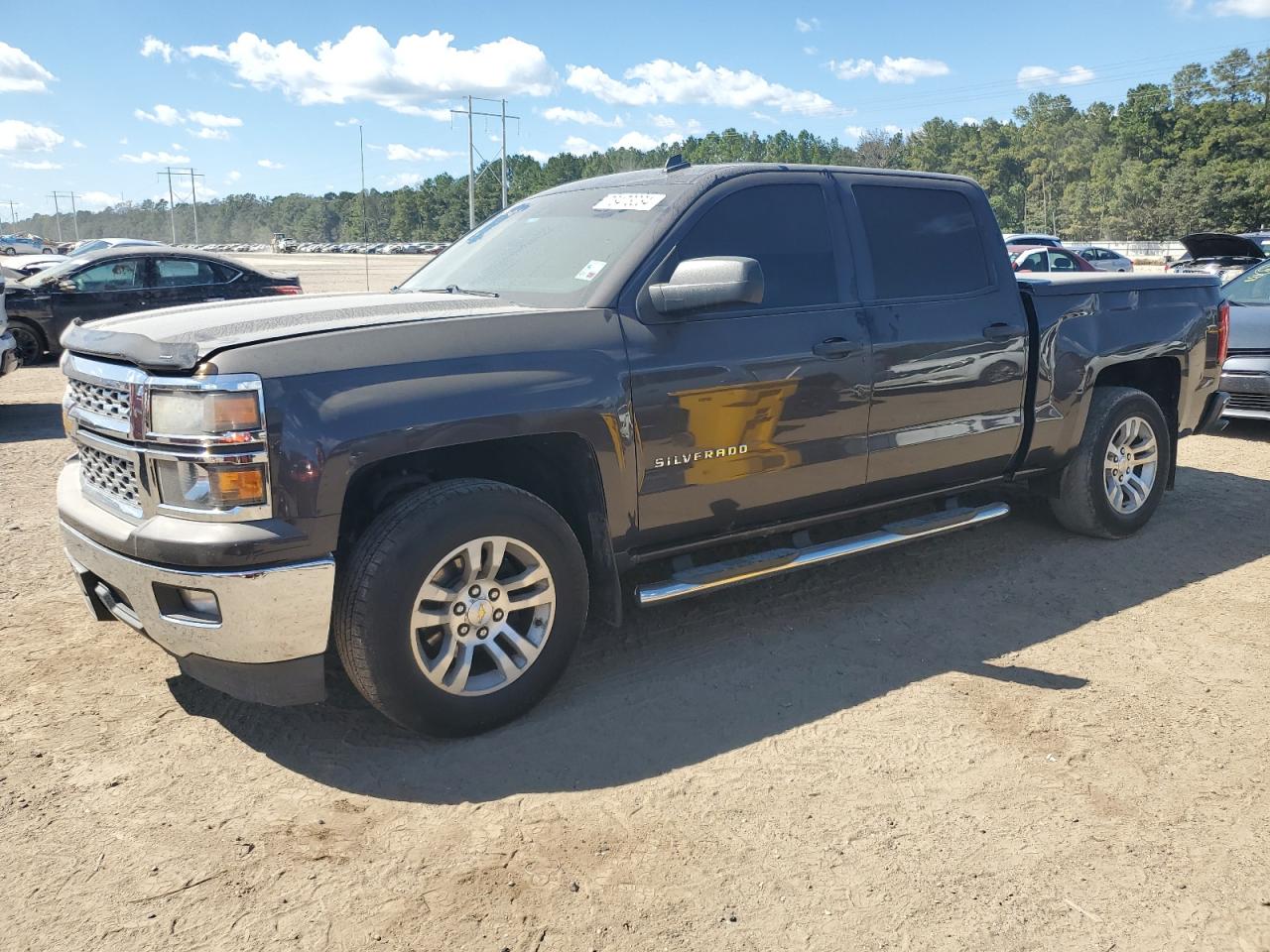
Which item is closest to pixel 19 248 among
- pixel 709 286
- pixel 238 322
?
pixel 238 322

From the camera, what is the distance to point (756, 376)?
392cm

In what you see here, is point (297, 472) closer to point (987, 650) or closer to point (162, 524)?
point (162, 524)

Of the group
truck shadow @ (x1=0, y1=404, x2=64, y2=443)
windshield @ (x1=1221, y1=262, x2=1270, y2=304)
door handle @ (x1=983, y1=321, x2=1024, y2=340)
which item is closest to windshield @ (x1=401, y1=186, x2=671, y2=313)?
door handle @ (x1=983, y1=321, x2=1024, y2=340)

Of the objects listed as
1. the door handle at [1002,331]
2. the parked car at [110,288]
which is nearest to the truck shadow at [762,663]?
the door handle at [1002,331]

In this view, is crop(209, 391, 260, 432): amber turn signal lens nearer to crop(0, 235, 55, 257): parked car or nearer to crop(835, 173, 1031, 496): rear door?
crop(835, 173, 1031, 496): rear door

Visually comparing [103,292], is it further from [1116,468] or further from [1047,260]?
[1047,260]

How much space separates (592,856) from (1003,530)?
397 cm

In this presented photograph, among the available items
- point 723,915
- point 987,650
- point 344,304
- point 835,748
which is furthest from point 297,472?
point 987,650

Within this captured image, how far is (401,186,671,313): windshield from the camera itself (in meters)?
3.93

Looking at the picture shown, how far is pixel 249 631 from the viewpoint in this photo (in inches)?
119

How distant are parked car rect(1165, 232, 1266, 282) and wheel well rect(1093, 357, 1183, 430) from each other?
761 centimetres

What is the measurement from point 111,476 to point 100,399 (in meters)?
0.27

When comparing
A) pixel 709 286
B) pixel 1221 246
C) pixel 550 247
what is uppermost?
pixel 1221 246

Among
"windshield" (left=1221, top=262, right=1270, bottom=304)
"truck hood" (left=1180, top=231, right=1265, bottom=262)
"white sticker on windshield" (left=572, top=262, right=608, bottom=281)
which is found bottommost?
"windshield" (left=1221, top=262, right=1270, bottom=304)
